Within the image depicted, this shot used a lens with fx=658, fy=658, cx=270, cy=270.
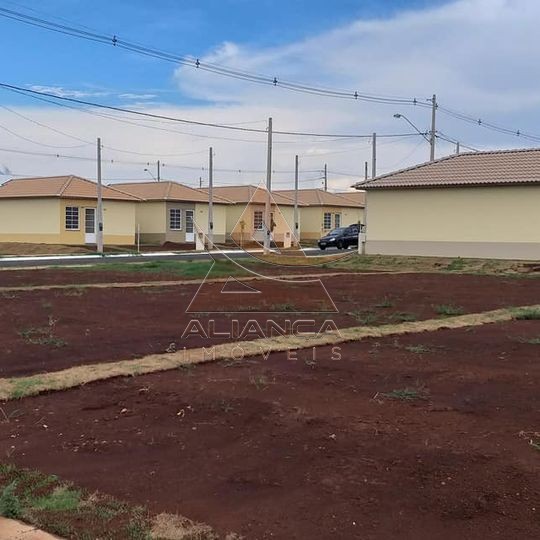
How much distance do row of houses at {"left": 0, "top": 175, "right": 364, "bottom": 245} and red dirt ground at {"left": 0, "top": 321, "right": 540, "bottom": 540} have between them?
82.6 feet

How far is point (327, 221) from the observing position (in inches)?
2372

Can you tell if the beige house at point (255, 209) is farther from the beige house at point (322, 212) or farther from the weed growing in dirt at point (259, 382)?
the weed growing in dirt at point (259, 382)

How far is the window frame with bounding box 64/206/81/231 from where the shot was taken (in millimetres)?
43156

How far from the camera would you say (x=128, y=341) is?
9.75 metres

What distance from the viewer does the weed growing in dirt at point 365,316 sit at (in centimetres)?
1186

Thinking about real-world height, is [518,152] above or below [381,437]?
above

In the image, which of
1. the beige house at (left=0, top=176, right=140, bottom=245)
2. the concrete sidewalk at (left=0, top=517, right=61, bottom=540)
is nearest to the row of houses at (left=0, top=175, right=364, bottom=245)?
the beige house at (left=0, top=176, right=140, bottom=245)

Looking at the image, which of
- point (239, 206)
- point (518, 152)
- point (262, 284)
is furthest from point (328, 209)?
point (262, 284)

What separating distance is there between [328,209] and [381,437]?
55.5 m

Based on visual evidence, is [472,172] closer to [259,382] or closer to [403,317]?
[403,317]

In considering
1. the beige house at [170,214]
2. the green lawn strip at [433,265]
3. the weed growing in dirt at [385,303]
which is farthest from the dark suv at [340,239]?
the weed growing in dirt at [385,303]

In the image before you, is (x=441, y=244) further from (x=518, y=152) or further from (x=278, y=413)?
(x=278, y=413)

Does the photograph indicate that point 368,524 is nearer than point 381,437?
Yes

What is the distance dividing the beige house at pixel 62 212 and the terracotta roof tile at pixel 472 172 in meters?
19.5
